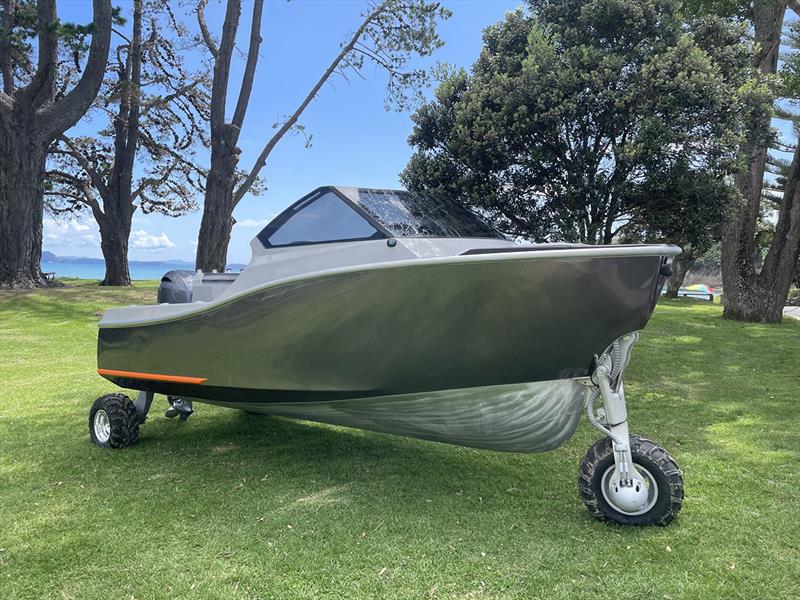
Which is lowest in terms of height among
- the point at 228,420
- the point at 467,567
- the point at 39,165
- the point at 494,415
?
the point at 228,420

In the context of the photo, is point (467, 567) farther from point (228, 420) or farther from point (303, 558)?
point (228, 420)

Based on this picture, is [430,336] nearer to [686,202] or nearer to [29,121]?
[686,202]

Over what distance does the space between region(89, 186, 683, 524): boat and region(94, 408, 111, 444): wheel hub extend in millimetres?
843

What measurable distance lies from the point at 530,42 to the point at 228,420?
550 cm

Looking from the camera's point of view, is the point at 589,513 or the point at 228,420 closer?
the point at 589,513

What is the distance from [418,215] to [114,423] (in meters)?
2.59

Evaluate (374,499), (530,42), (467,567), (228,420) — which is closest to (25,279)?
(228,420)

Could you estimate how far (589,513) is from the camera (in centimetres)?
293

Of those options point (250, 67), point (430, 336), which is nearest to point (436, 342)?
point (430, 336)

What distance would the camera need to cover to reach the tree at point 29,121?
41.0ft

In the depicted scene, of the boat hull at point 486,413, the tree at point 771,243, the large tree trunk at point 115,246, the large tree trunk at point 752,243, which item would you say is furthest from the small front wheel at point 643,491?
the large tree trunk at point 115,246

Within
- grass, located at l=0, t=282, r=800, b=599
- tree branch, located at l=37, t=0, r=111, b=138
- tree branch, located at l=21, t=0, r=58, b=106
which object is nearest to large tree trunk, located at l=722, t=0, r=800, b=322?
grass, located at l=0, t=282, r=800, b=599

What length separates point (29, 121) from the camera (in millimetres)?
13102

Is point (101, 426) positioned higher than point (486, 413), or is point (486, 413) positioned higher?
point (486, 413)
